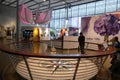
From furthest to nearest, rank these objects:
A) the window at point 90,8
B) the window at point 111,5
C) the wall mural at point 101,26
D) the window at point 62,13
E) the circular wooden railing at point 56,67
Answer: the window at point 62,13 → the window at point 90,8 → the window at point 111,5 → the wall mural at point 101,26 → the circular wooden railing at point 56,67

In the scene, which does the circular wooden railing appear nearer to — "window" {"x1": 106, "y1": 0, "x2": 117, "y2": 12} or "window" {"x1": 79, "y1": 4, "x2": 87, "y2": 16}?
"window" {"x1": 106, "y1": 0, "x2": 117, "y2": 12}

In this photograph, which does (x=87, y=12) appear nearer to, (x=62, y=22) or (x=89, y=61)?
(x=62, y=22)

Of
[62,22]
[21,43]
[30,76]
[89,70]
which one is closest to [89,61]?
[89,70]

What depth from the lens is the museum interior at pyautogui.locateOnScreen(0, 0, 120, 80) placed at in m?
1.56

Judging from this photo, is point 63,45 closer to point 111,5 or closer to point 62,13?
point 111,5

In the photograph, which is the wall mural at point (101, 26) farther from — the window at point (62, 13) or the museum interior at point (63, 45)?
the window at point (62, 13)

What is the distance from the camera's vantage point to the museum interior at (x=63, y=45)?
5.12ft

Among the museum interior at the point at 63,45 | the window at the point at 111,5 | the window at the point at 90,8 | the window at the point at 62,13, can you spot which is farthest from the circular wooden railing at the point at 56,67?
the window at the point at 62,13

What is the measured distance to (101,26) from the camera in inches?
419

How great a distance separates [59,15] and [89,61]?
2514 centimetres

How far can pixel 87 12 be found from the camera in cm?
2170

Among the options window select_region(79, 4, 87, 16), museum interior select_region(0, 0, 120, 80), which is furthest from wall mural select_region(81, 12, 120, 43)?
window select_region(79, 4, 87, 16)

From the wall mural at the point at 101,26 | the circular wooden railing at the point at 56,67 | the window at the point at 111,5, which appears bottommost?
the circular wooden railing at the point at 56,67

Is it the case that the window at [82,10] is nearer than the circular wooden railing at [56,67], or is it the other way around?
the circular wooden railing at [56,67]
